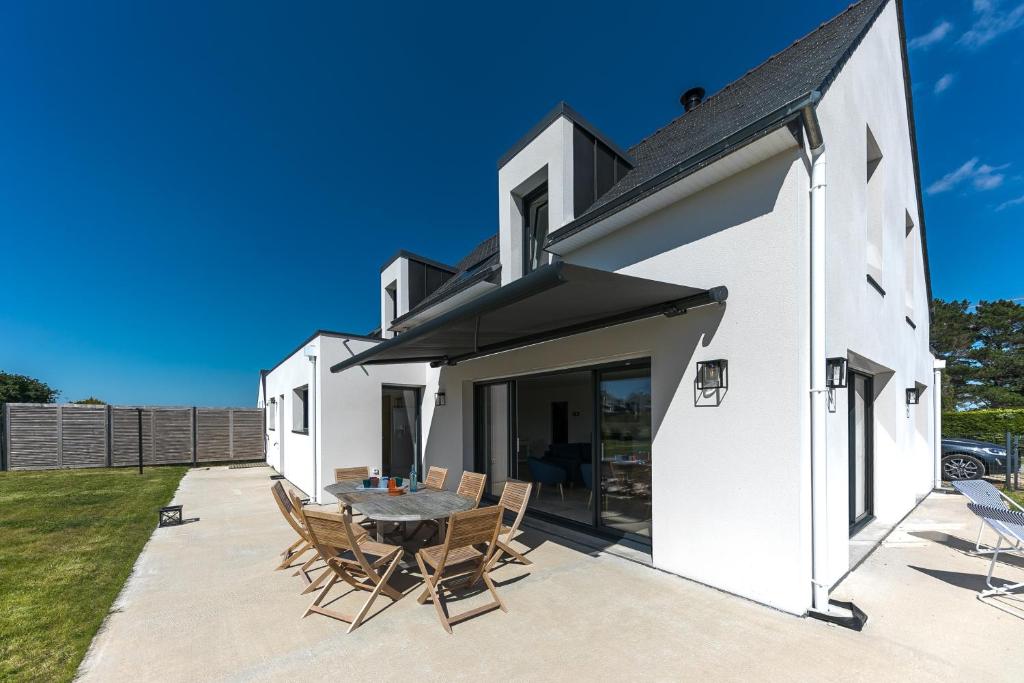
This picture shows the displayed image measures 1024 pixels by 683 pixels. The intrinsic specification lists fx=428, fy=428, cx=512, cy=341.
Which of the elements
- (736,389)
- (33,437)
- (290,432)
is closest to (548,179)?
(736,389)

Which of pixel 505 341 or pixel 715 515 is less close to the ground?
pixel 505 341

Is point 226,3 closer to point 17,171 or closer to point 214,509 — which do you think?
point 17,171

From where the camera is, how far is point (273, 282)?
96.9 feet

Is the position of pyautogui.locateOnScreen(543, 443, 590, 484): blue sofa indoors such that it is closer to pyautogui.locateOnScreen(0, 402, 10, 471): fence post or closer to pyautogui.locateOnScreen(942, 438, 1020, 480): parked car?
pyautogui.locateOnScreen(942, 438, 1020, 480): parked car

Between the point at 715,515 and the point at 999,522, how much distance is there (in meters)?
2.98

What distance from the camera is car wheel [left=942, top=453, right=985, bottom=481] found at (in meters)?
12.4

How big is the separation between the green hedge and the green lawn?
85.5 ft

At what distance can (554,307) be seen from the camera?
198 inches

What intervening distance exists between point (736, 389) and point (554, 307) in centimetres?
215

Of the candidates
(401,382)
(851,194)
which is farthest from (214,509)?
(851,194)

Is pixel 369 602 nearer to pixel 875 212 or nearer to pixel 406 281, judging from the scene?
pixel 875 212

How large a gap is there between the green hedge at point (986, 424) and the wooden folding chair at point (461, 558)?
2261 centimetres

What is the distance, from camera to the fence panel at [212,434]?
18.3 meters

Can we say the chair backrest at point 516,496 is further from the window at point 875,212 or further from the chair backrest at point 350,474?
the window at point 875,212
